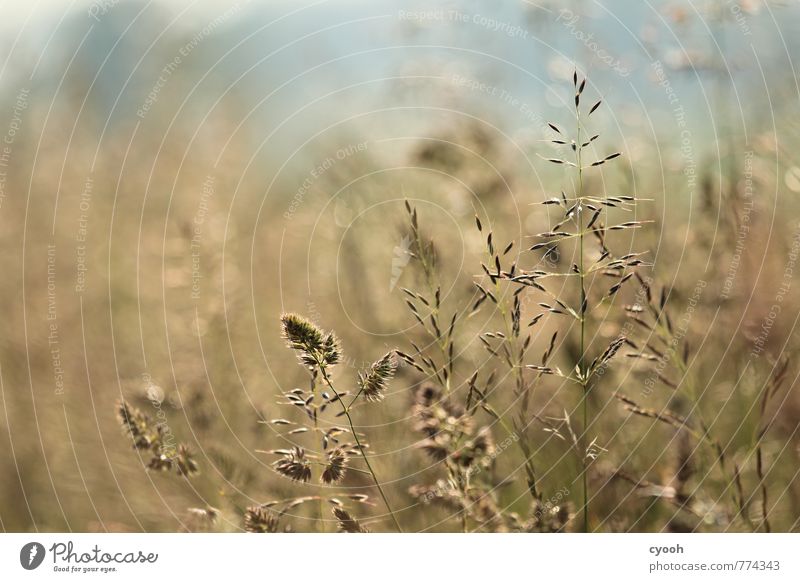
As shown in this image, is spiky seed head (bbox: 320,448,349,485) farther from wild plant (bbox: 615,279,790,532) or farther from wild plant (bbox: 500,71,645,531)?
wild plant (bbox: 615,279,790,532)

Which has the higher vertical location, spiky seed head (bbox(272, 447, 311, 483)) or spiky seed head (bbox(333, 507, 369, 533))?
spiky seed head (bbox(272, 447, 311, 483))

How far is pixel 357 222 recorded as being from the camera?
3.37 metres

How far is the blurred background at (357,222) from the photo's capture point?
8.43 feet

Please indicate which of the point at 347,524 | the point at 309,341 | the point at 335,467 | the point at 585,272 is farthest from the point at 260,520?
the point at 585,272

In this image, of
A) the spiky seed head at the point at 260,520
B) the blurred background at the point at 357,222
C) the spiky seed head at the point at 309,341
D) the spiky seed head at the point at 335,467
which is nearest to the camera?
the spiky seed head at the point at 309,341

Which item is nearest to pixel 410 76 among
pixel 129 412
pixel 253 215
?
pixel 253 215

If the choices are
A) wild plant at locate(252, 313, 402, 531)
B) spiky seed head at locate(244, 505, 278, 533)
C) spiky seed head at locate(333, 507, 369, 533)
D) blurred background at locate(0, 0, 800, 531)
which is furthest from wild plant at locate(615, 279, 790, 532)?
spiky seed head at locate(244, 505, 278, 533)

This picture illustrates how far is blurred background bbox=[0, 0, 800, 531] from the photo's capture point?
2570mm

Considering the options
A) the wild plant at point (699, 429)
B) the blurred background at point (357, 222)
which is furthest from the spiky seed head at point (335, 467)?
the wild plant at point (699, 429)

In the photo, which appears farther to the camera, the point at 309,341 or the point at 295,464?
the point at 295,464

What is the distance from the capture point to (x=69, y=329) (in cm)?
336

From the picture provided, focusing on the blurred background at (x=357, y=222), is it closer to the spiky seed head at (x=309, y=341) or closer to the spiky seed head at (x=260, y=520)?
the spiky seed head at (x=260, y=520)

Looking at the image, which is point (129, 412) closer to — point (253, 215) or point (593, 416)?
point (593, 416)

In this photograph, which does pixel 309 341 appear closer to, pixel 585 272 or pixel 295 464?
pixel 295 464
